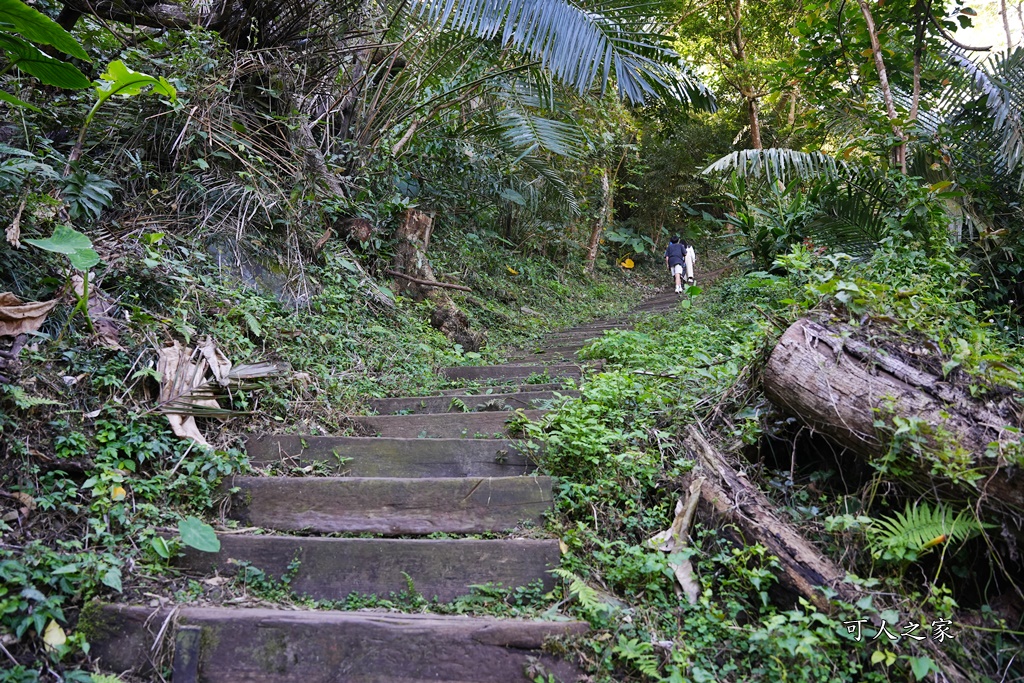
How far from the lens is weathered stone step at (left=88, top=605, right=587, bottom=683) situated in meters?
2.29

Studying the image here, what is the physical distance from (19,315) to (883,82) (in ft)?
21.9

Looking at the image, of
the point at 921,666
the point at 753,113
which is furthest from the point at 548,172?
the point at 753,113

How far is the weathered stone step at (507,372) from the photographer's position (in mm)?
5211

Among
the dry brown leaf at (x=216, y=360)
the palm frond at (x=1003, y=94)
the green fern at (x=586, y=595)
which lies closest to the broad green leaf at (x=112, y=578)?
the dry brown leaf at (x=216, y=360)

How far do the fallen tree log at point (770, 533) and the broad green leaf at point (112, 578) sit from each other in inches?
91.1

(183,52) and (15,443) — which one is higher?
(183,52)

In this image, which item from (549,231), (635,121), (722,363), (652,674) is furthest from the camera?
(635,121)

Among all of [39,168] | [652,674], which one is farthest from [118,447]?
[652,674]

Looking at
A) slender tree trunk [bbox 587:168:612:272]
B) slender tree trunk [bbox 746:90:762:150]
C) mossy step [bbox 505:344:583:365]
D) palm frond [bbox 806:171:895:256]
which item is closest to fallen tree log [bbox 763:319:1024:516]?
palm frond [bbox 806:171:895:256]

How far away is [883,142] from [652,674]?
5.43m

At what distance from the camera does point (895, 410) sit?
2520 mm

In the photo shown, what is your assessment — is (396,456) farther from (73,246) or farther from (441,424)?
(73,246)

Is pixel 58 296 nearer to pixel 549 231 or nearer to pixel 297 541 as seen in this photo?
pixel 297 541

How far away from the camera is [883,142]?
5.76 metres
